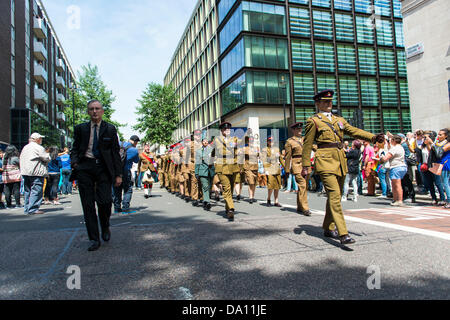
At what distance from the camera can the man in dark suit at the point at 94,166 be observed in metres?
4.29

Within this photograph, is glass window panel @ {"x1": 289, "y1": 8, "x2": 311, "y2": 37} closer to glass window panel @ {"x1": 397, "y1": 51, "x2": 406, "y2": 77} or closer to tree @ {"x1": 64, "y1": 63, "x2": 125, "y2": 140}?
glass window panel @ {"x1": 397, "y1": 51, "x2": 406, "y2": 77}

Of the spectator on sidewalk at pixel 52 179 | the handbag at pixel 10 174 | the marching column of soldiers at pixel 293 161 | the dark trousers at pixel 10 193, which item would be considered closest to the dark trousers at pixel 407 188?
the marching column of soldiers at pixel 293 161

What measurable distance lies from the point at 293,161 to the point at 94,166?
16.5 feet

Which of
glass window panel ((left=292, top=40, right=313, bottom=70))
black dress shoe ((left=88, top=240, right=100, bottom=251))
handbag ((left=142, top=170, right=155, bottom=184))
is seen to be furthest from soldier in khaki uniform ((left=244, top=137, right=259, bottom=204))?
glass window panel ((left=292, top=40, right=313, bottom=70))

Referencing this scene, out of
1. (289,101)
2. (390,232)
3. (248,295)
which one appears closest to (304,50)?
(289,101)

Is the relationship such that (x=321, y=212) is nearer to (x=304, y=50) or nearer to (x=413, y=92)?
(x=413, y=92)

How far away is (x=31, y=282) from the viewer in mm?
3012

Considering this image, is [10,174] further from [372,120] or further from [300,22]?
[372,120]

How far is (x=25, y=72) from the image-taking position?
36.1m

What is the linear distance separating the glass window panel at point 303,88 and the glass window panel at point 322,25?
4.42 m

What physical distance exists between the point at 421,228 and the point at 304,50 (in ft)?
93.5

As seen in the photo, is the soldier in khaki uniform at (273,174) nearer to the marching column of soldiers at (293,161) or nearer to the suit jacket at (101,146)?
the marching column of soldiers at (293,161)

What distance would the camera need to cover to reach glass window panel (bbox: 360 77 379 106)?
33.2 m

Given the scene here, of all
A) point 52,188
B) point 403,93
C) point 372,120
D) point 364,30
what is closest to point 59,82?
point 364,30
